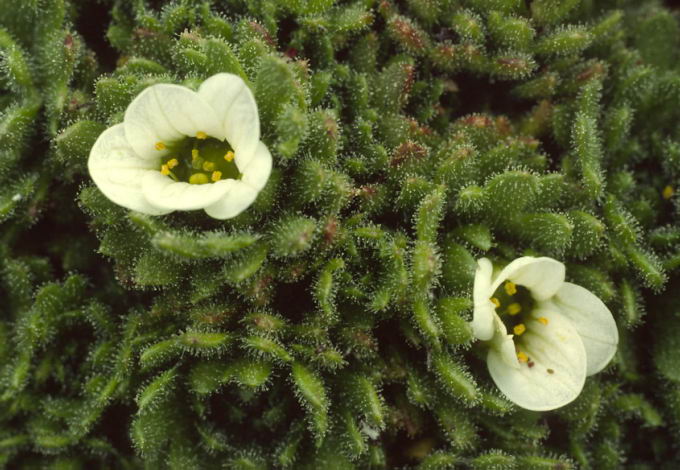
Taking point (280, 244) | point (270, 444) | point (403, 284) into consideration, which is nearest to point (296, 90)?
point (280, 244)

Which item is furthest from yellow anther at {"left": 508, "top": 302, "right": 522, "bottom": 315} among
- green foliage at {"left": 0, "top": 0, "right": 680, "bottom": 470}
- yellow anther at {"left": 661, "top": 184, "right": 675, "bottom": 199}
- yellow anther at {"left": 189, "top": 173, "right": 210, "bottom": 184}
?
yellow anther at {"left": 189, "top": 173, "right": 210, "bottom": 184}

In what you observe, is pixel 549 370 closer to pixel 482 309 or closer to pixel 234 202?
pixel 482 309

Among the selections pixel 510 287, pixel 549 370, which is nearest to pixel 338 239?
pixel 510 287

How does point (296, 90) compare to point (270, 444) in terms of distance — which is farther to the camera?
point (270, 444)

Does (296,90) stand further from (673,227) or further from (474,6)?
(673,227)

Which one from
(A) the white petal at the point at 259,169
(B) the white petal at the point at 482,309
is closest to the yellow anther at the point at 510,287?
(B) the white petal at the point at 482,309

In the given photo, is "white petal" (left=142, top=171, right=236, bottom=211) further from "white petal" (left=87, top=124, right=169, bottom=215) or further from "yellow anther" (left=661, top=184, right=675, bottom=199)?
"yellow anther" (left=661, top=184, right=675, bottom=199)
